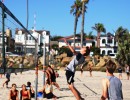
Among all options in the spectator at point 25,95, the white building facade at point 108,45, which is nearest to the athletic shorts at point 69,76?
the spectator at point 25,95

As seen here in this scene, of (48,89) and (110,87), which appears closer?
(110,87)

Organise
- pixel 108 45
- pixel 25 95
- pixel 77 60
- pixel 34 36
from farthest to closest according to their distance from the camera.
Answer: pixel 108 45
pixel 34 36
pixel 25 95
pixel 77 60

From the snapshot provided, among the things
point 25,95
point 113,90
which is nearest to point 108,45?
point 25,95

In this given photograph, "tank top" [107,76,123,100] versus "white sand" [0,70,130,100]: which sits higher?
"tank top" [107,76,123,100]

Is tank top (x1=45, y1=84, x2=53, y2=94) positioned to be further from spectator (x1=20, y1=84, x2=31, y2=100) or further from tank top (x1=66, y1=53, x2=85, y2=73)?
tank top (x1=66, y1=53, x2=85, y2=73)

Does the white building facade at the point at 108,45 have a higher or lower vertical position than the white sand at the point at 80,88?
higher

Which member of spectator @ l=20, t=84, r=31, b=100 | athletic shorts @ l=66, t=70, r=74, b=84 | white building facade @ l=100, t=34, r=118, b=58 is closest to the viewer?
athletic shorts @ l=66, t=70, r=74, b=84

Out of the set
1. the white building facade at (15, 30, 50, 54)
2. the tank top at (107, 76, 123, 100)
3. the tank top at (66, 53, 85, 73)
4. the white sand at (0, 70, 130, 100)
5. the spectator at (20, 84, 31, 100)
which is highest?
the white building facade at (15, 30, 50, 54)

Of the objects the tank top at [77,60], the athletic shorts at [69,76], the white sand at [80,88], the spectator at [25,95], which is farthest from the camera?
the white sand at [80,88]

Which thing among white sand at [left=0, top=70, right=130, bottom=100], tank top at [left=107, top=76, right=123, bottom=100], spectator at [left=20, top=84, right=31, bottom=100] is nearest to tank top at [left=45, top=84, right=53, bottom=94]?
white sand at [left=0, top=70, right=130, bottom=100]

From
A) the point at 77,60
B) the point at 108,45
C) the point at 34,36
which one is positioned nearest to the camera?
the point at 77,60

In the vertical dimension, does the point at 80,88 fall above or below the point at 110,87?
below

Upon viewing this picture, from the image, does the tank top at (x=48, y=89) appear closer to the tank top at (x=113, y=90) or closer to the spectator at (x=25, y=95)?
the spectator at (x=25, y=95)

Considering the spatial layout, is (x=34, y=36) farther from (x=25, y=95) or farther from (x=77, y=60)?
(x=77, y=60)
